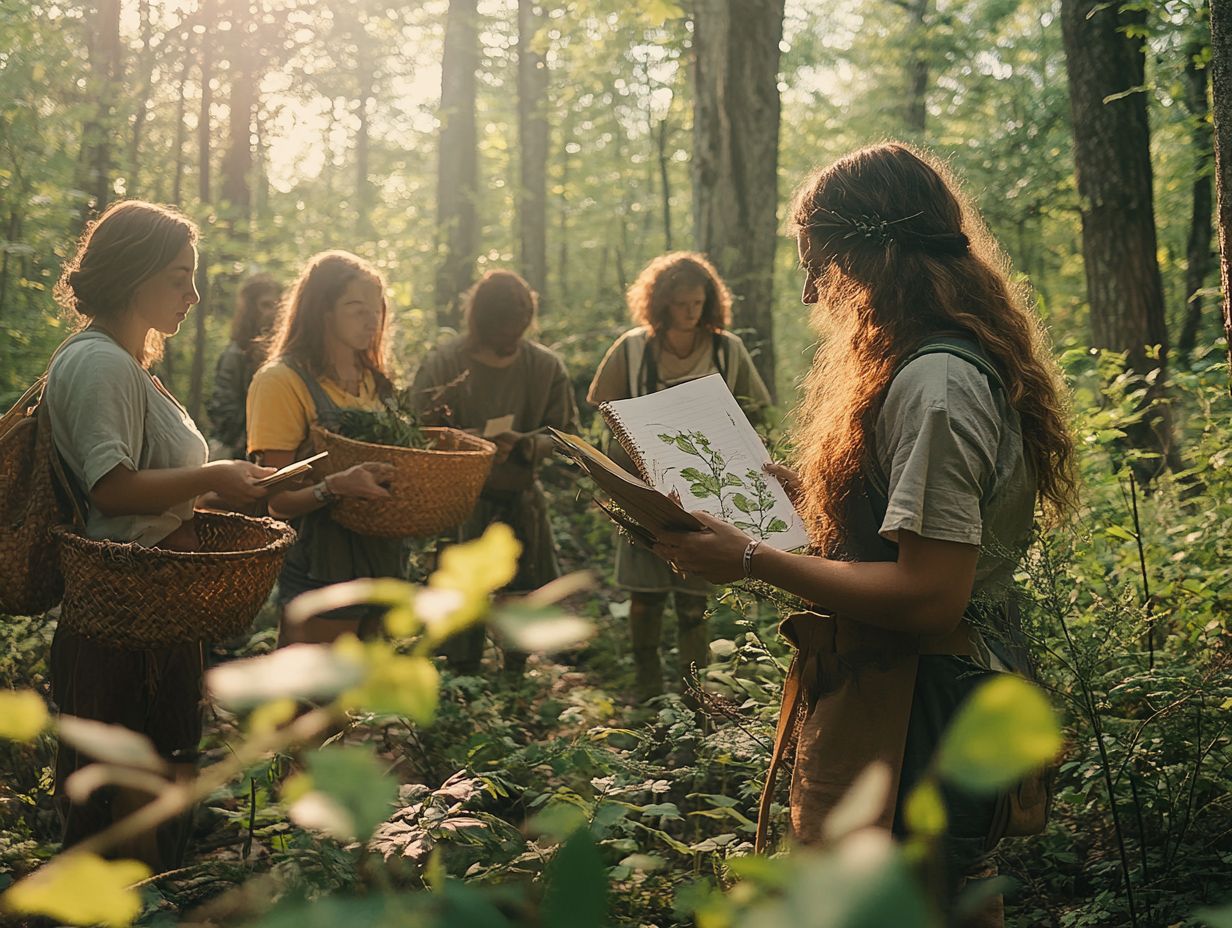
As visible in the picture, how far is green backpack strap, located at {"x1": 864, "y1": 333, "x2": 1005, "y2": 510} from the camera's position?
1953 mm

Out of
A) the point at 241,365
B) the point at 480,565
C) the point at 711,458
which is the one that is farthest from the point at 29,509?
the point at 241,365

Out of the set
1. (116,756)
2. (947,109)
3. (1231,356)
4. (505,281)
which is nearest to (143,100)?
(505,281)

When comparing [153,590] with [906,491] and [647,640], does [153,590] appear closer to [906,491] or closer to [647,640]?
[906,491]

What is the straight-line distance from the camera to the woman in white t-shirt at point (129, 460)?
2.94 m

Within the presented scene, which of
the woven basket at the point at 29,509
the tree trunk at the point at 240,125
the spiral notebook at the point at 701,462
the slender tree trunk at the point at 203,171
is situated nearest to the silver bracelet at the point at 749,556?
the spiral notebook at the point at 701,462

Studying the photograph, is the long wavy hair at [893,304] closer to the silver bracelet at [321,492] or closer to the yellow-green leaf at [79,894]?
the yellow-green leaf at [79,894]

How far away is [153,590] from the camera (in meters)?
2.84

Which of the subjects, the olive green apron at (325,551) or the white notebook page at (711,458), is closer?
→ the white notebook page at (711,458)

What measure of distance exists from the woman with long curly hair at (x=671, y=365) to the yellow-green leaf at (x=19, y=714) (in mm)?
4772

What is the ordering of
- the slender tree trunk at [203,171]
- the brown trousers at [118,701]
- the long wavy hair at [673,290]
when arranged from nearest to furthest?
the brown trousers at [118,701], the long wavy hair at [673,290], the slender tree trunk at [203,171]

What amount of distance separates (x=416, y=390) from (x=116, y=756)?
16.3 feet

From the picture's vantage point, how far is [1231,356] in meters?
2.80

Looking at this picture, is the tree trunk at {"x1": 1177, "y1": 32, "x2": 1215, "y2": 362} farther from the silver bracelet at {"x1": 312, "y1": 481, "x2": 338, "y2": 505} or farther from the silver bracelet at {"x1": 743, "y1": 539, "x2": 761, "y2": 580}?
the silver bracelet at {"x1": 743, "y1": 539, "x2": 761, "y2": 580}

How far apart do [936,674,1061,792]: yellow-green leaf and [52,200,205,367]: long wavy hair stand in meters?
3.06
